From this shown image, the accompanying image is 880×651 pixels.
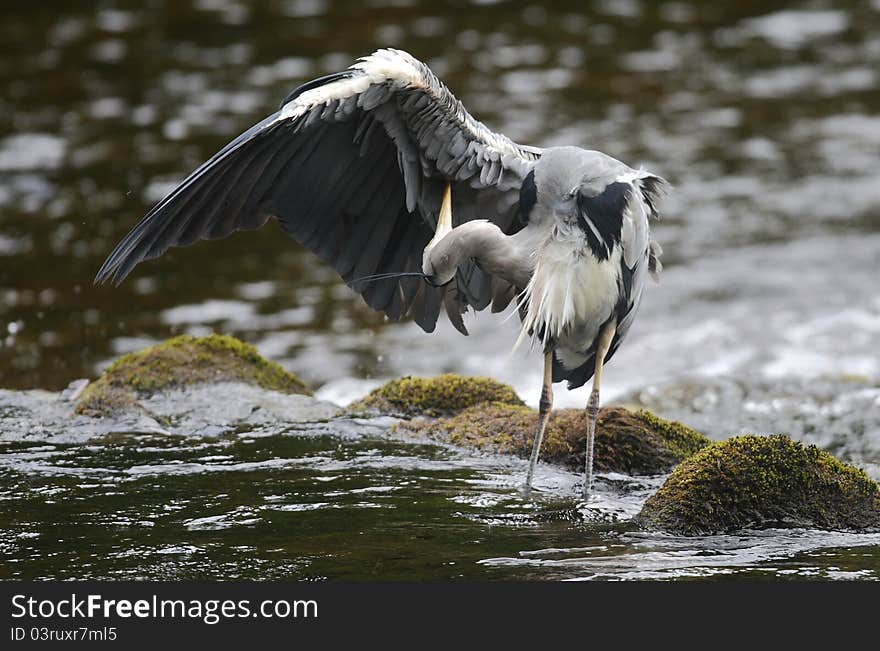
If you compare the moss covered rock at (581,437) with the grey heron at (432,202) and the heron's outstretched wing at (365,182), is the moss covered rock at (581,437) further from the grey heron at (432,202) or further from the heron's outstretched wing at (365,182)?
the heron's outstretched wing at (365,182)

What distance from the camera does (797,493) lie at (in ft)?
21.5

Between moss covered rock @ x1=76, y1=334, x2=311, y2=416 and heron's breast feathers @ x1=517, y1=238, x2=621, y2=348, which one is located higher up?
heron's breast feathers @ x1=517, y1=238, x2=621, y2=348

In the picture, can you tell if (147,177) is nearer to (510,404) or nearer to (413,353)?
(413,353)

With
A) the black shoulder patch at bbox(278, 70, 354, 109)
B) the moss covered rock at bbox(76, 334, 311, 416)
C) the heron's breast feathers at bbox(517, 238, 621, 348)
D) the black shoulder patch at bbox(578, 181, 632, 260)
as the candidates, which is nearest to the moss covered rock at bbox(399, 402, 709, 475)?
the heron's breast feathers at bbox(517, 238, 621, 348)

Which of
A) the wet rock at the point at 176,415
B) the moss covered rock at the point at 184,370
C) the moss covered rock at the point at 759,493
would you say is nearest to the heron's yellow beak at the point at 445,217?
the wet rock at the point at 176,415

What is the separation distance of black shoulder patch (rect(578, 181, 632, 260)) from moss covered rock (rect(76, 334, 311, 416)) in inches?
129

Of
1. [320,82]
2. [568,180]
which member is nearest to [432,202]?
[568,180]

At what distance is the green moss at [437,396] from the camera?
29.9 ft

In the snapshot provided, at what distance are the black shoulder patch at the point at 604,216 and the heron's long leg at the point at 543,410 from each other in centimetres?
87

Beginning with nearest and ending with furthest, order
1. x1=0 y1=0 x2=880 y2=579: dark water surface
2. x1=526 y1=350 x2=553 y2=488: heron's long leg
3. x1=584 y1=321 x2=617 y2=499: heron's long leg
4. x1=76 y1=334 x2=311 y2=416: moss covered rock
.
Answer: x1=0 y1=0 x2=880 y2=579: dark water surface, x1=584 y1=321 x2=617 y2=499: heron's long leg, x1=526 y1=350 x2=553 y2=488: heron's long leg, x1=76 y1=334 x2=311 y2=416: moss covered rock

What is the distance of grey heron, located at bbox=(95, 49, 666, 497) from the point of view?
7.20 metres

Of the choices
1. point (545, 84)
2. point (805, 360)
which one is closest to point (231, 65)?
point (545, 84)

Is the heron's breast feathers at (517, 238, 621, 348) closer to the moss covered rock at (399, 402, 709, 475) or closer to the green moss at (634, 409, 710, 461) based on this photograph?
the moss covered rock at (399, 402, 709, 475)

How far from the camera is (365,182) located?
26.2 ft
